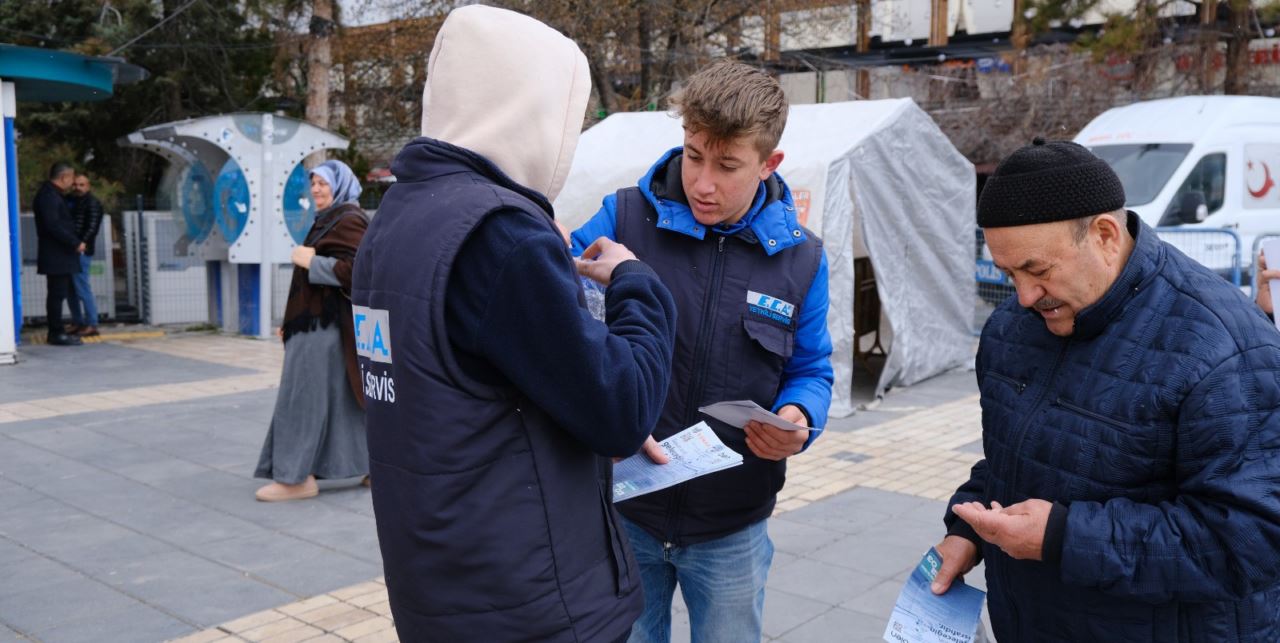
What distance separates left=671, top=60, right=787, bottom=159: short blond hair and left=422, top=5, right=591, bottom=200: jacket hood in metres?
0.57

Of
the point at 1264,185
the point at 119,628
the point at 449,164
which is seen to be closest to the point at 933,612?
the point at 449,164

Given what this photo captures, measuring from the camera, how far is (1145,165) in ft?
41.9

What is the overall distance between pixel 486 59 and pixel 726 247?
2.92 ft

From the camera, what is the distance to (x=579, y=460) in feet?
5.74

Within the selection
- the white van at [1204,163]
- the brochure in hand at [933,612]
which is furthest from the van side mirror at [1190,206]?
the brochure in hand at [933,612]

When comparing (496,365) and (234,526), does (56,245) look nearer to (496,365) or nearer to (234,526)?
(234,526)

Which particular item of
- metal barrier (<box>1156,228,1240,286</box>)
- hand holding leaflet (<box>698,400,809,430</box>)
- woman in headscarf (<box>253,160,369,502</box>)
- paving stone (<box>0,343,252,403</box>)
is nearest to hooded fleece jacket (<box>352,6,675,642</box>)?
hand holding leaflet (<box>698,400,809,430</box>)

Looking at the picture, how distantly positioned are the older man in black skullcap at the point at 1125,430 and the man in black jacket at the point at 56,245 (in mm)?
11219

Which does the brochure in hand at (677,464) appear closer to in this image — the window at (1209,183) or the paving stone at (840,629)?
the paving stone at (840,629)

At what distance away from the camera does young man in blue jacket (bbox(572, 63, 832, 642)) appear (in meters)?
2.35

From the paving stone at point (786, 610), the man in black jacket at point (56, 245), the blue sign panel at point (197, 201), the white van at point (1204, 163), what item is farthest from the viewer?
the blue sign panel at point (197, 201)

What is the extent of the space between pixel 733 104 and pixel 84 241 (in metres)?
11.2

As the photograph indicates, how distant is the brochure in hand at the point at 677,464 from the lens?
6.98 ft

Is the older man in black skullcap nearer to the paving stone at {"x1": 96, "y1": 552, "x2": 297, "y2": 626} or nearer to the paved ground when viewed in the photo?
the paved ground
